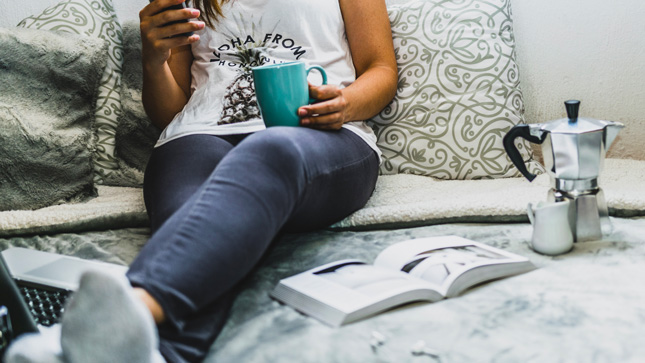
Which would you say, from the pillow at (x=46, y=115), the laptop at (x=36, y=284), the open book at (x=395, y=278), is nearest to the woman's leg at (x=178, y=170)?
the laptop at (x=36, y=284)

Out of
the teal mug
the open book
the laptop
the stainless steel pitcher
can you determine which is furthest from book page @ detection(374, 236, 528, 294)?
the laptop

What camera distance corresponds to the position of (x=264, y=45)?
1.25m

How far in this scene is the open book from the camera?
0.75 meters

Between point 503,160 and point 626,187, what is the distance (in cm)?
26

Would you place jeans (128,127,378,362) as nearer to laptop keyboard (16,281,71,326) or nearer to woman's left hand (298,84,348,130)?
woman's left hand (298,84,348,130)

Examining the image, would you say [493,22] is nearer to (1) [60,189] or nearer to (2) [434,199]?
(2) [434,199]

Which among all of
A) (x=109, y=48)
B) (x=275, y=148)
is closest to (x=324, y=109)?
(x=275, y=148)

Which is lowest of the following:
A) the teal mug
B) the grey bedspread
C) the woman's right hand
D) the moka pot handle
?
the grey bedspread

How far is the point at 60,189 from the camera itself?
1.33m

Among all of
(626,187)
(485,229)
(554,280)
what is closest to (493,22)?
(626,187)

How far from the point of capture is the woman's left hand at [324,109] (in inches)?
38.5

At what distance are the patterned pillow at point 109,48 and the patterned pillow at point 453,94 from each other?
2.17 ft

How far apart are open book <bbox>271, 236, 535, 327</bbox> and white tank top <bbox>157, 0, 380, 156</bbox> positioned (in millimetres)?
371

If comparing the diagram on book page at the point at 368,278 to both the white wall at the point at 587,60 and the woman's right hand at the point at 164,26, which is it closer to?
the woman's right hand at the point at 164,26
